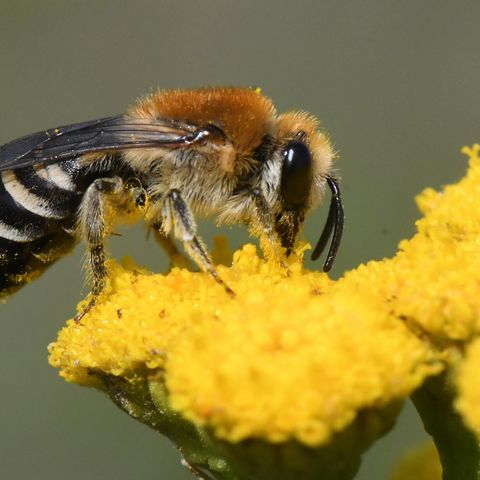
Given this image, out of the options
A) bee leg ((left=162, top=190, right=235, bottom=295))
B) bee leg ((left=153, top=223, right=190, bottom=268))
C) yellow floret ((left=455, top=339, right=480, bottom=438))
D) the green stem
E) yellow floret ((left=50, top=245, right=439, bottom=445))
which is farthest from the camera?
bee leg ((left=153, top=223, right=190, bottom=268))

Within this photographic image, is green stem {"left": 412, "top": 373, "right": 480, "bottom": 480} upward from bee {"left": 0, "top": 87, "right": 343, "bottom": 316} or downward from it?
downward

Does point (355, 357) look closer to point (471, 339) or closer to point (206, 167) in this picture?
point (471, 339)

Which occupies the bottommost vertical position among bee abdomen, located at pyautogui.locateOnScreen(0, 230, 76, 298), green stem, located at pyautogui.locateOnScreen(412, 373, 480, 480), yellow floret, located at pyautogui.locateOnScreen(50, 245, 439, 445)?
yellow floret, located at pyautogui.locateOnScreen(50, 245, 439, 445)

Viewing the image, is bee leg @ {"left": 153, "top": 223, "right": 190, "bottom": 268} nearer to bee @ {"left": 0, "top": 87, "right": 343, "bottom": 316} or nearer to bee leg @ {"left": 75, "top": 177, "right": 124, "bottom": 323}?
bee @ {"left": 0, "top": 87, "right": 343, "bottom": 316}

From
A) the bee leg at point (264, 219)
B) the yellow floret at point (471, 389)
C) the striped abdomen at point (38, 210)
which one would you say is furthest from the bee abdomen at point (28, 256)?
the yellow floret at point (471, 389)

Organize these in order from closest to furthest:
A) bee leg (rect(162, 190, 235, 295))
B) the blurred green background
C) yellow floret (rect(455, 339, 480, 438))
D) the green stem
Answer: yellow floret (rect(455, 339, 480, 438)), the green stem, bee leg (rect(162, 190, 235, 295)), the blurred green background

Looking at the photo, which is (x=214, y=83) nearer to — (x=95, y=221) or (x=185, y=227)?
(x=95, y=221)

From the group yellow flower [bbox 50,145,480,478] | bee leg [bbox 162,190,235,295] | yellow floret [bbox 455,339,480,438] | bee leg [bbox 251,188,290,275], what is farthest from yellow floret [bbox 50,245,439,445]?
bee leg [bbox 251,188,290,275]
